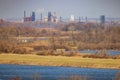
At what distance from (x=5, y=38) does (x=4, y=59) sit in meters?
18.3

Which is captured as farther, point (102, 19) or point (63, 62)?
point (102, 19)

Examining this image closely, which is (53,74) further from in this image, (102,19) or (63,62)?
(102,19)

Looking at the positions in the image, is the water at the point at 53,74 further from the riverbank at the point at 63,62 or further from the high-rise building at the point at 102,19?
the high-rise building at the point at 102,19

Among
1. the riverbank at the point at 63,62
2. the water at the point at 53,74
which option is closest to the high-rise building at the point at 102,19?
the riverbank at the point at 63,62

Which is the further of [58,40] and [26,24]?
[26,24]

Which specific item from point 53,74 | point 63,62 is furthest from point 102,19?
point 53,74

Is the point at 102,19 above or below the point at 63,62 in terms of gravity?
above

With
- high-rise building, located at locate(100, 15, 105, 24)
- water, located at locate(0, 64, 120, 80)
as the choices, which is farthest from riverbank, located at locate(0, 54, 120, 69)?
high-rise building, located at locate(100, 15, 105, 24)

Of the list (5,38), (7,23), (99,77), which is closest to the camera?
(99,77)

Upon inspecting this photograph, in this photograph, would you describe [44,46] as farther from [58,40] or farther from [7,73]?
[7,73]

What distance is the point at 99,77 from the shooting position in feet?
86.9

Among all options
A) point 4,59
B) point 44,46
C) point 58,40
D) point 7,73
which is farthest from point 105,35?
point 7,73

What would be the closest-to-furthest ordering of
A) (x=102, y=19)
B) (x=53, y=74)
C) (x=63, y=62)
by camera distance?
(x=53, y=74) → (x=63, y=62) → (x=102, y=19)

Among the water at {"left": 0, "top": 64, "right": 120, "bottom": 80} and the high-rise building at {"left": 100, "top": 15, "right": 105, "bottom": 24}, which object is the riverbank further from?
the high-rise building at {"left": 100, "top": 15, "right": 105, "bottom": 24}
